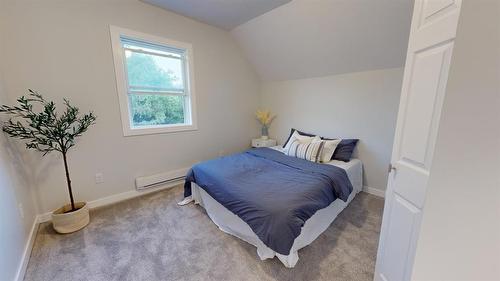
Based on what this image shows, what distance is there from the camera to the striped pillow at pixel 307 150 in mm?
2619

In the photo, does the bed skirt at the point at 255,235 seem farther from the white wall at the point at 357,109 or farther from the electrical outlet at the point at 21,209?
the electrical outlet at the point at 21,209

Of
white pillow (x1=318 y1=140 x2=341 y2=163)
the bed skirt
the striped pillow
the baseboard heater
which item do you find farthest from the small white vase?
white pillow (x1=318 y1=140 x2=341 y2=163)

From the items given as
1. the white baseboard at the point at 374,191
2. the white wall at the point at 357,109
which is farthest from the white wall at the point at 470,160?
the white baseboard at the point at 374,191

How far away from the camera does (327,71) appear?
2984 millimetres

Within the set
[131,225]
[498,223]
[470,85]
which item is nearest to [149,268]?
[131,225]

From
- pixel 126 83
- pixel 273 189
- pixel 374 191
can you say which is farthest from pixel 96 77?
pixel 374 191

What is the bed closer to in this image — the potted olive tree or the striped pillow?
the striped pillow

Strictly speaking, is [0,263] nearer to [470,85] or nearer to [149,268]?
[149,268]

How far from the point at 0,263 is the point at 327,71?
147 inches

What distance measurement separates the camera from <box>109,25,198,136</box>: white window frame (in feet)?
7.66

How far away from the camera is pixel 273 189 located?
1.75 m

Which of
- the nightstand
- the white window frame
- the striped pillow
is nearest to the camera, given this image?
the white window frame

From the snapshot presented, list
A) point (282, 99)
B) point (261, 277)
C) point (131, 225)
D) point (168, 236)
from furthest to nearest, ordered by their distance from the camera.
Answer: point (282, 99), point (131, 225), point (168, 236), point (261, 277)

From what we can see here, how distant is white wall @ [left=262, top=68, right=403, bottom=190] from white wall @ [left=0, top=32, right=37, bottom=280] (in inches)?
138
